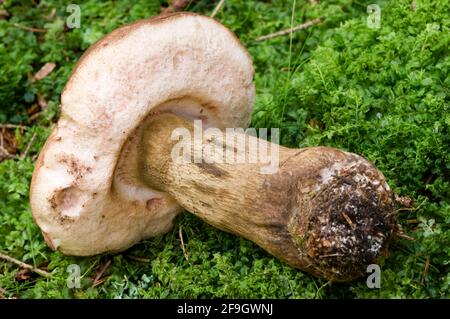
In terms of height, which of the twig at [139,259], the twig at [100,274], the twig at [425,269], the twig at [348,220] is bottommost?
the twig at [100,274]

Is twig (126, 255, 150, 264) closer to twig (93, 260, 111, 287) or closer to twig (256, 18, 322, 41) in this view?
twig (93, 260, 111, 287)

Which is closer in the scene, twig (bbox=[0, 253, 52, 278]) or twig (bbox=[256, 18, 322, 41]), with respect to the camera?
twig (bbox=[0, 253, 52, 278])

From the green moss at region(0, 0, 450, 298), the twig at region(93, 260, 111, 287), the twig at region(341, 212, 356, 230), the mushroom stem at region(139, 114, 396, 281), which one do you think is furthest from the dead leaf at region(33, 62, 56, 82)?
the twig at region(341, 212, 356, 230)

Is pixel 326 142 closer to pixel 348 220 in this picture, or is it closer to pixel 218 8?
pixel 348 220

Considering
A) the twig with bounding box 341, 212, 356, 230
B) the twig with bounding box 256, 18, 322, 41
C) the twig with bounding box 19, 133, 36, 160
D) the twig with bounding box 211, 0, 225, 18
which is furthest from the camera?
the twig with bounding box 211, 0, 225, 18

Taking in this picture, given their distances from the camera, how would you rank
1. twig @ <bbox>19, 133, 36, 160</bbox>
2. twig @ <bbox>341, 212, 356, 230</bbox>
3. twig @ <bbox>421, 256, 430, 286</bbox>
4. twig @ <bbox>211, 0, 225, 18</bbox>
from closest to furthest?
twig @ <bbox>341, 212, 356, 230</bbox>
twig @ <bbox>421, 256, 430, 286</bbox>
twig @ <bbox>19, 133, 36, 160</bbox>
twig @ <bbox>211, 0, 225, 18</bbox>

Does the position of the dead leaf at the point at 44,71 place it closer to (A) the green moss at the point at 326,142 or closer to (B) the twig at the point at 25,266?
(A) the green moss at the point at 326,142

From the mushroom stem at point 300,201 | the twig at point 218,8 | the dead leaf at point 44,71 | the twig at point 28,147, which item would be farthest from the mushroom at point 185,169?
the dead leaf at point 44,71
